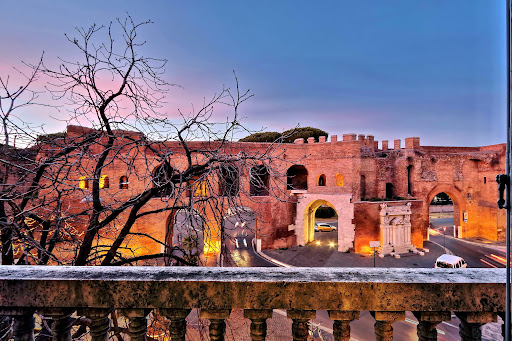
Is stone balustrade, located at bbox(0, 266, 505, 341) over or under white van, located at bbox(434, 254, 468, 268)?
over

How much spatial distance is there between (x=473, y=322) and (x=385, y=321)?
0.55 metres

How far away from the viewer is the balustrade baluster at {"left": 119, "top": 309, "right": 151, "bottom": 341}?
1.78 meters

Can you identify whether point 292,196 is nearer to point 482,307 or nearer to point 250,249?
point 250,249

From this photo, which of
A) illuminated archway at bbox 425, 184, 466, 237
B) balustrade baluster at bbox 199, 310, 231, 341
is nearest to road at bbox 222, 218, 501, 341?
balustrade baluster at bbox 199, 310, 231, 341

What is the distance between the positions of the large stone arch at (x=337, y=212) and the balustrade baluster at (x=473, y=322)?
66.0 feet

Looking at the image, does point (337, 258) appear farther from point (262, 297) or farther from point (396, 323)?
point (262, 297)

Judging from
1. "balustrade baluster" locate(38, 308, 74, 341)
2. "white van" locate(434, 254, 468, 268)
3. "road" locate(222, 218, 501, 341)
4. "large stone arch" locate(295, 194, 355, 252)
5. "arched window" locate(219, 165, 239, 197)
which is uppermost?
"arched window" locate(219, 165, 239, 197)

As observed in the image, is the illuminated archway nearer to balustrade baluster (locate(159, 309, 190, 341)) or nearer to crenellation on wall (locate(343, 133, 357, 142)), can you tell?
crenellation on wall (locate(343, 133, 357, 142))

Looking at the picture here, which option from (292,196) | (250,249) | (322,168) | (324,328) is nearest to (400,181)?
(322,168)

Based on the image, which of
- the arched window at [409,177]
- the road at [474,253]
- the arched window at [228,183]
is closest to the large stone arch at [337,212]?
the road at [474,253]

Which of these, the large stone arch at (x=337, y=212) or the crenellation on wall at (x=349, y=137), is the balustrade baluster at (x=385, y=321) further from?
the crenellation on wall at (x=349, y=137)

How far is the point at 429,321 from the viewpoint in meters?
1.74

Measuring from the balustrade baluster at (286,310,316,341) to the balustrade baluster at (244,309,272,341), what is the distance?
158mm

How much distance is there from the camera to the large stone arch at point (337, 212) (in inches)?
826
